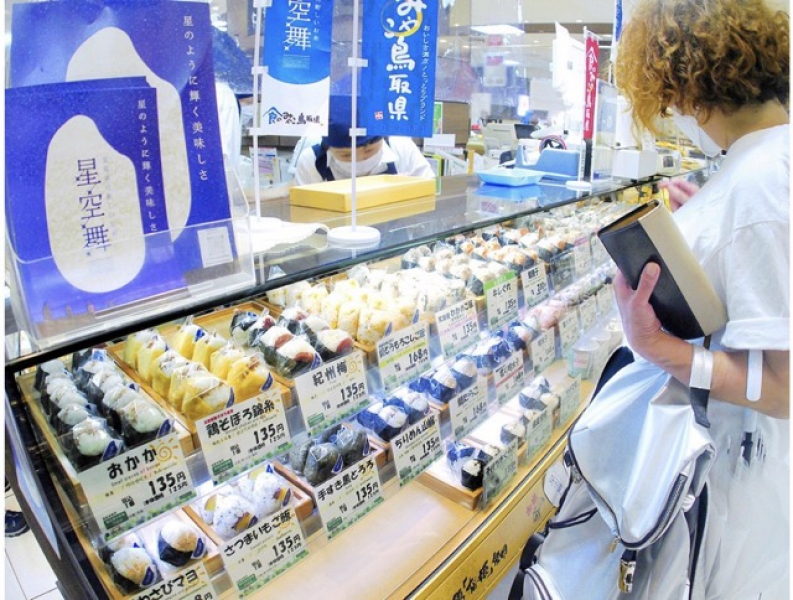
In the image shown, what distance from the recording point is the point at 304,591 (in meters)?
1.57

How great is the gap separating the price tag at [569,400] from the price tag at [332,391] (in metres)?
1.25

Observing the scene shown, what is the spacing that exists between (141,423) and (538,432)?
154 centimetres

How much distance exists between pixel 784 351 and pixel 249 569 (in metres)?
1.21

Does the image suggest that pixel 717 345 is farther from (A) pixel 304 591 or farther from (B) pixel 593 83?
(B) pixel 593 83

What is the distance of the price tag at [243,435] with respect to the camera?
110 centimetres

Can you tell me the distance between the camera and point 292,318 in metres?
1.47

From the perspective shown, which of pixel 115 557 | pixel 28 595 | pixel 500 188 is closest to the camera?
pixel 115 557

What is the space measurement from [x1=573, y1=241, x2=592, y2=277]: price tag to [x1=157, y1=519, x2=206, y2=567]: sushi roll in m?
1.72

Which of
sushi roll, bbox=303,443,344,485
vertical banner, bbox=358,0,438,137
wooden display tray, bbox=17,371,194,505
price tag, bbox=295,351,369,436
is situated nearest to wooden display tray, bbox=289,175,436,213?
vertical banner, bbox=358,0,438,137

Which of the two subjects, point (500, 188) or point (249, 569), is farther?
point (500, 188)

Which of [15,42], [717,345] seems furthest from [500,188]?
[15,42]

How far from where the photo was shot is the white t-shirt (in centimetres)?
359

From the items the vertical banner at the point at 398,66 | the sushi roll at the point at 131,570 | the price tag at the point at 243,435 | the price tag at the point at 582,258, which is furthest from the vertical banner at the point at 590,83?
the sushi roll at the point at 131,570

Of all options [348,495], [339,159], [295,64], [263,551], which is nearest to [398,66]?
[295,64]
